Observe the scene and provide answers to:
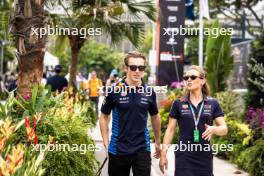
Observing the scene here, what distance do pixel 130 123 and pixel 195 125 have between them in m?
0.65

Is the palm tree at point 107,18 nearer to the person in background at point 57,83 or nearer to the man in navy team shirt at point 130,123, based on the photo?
the person in background at point 57,83

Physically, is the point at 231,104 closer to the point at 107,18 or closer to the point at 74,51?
the point at 107,18

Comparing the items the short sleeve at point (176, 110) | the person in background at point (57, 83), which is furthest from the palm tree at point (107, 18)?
the short sleeve at point (176, 110)

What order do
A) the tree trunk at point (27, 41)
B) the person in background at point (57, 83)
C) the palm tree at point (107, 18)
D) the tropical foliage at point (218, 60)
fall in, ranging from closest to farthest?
the tree trunk at point (27, 41) → the palm tree at point (107, 18) → the person in background at point (57, 83) → the tropical foliage at point (218, 60)

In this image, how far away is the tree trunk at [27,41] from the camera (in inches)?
334

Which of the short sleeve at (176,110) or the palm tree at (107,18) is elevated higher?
the palm tree at (107,18)

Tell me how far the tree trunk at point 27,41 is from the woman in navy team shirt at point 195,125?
12.4 ft

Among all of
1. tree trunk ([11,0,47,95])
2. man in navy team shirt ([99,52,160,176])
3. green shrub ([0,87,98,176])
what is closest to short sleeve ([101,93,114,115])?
man in navy team shirt ([99,52,160,176])

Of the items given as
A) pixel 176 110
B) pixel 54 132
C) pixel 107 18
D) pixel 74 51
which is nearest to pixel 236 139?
pixel 107 18

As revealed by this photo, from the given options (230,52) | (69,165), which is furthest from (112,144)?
(230,52)

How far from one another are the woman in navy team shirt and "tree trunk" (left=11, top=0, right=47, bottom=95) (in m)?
3.78

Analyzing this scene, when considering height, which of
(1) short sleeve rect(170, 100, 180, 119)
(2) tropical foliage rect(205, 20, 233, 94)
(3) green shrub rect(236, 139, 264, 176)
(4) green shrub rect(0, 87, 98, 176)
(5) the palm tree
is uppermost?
(5) the palm tree

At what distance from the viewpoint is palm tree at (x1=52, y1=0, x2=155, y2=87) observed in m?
13.1

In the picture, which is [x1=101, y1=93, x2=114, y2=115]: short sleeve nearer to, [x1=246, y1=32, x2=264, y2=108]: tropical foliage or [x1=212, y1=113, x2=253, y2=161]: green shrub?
[x1=212, y1=113, x2=253, y2=161]: green shrub
